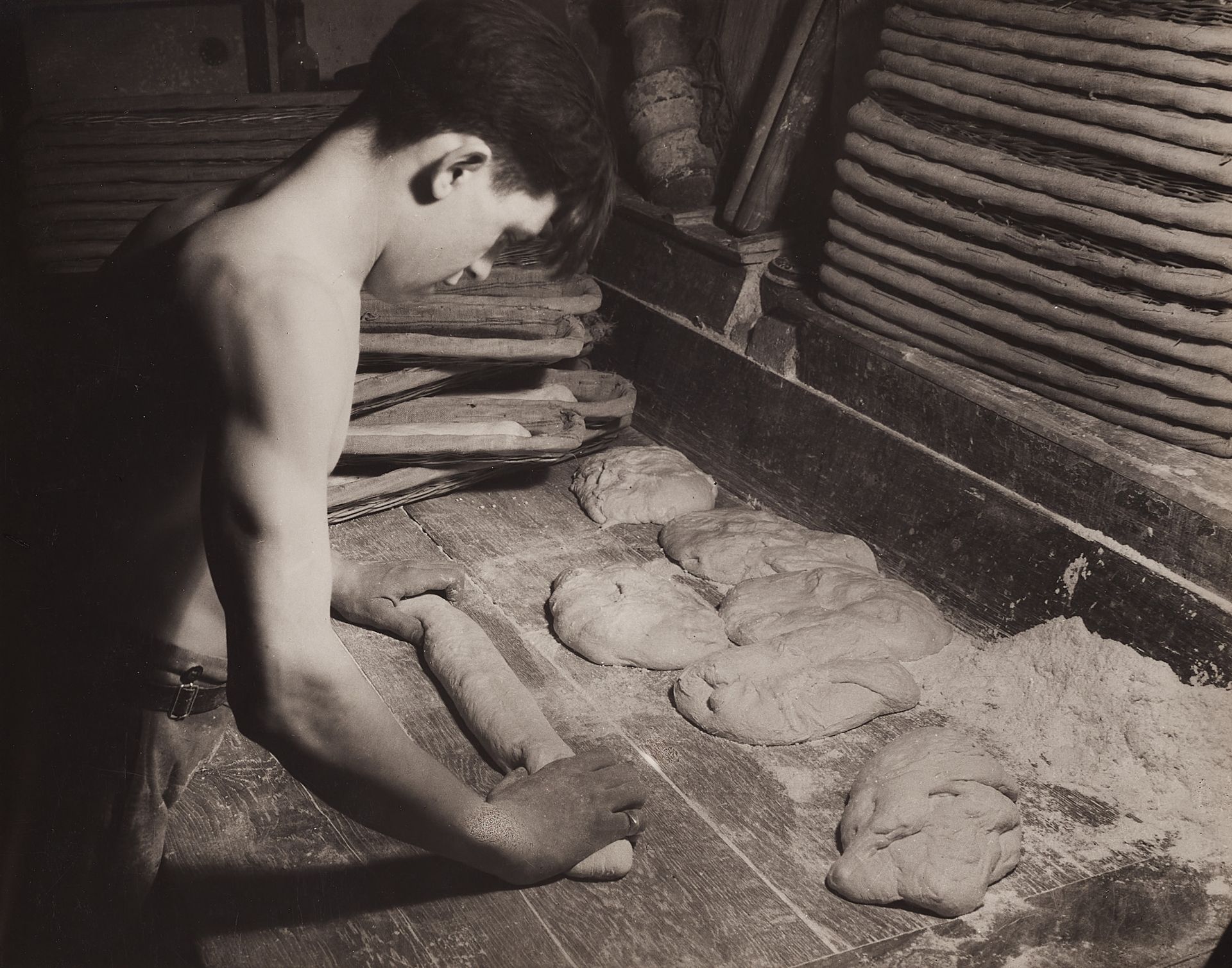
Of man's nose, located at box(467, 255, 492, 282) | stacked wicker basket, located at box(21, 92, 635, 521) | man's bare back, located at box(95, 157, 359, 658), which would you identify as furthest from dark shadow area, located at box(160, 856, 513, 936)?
stacked wicker basket, located at box(21, 92, 635, 521)

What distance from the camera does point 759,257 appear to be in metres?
3.73

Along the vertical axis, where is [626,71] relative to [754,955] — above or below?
above

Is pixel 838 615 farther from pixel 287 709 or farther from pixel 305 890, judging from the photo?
pixel 287 709

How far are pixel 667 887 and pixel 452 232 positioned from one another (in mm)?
1206

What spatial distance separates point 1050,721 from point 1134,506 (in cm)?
52

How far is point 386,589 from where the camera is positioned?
2.75 metres

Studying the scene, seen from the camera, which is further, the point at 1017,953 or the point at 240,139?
the point at 240,139

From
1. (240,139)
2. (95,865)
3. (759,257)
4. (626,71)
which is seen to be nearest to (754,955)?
(95,865)

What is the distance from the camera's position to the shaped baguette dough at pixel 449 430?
3.19 meters

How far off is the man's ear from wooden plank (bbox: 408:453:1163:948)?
1309 mm

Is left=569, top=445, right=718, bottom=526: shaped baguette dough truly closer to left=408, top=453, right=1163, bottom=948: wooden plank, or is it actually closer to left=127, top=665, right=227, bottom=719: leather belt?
left=408, top=453, right=1163, bottom=948: wooden plank

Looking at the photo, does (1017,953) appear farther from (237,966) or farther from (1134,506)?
(237,966)

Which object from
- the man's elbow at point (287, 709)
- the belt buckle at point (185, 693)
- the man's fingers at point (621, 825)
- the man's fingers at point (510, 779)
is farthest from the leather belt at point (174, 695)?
the man's fingers at point (621, 825)

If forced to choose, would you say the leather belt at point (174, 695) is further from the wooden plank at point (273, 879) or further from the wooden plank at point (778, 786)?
Result: the wooden plank at point (778, 786)
